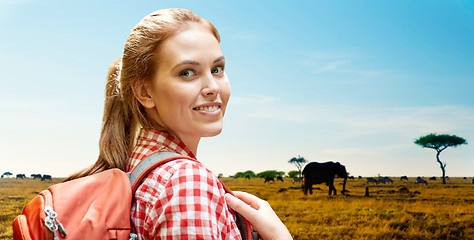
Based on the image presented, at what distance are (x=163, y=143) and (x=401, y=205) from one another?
9052mm

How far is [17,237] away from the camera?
1.47 metres

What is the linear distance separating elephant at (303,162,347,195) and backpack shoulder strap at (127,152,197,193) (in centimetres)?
1099

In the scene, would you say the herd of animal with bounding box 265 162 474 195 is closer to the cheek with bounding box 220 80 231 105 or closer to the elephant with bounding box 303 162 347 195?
the elephant with bounding box 303 162 347 195

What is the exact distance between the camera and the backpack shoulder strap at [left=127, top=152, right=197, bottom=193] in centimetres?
156

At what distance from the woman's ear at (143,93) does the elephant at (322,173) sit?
10891 millimetres

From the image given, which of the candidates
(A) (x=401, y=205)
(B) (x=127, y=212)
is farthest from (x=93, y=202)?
(A) (x=401, y=205)

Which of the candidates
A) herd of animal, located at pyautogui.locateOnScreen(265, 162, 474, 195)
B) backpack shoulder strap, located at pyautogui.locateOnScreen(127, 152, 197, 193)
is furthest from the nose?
herd of animal, located at pyautogui.locateOnScreen(265, 162, 474, 195)

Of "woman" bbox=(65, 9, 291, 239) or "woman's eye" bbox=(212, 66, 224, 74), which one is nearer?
"woman" bbox=(65, 9, 291, 239)

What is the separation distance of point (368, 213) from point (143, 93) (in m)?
7.74

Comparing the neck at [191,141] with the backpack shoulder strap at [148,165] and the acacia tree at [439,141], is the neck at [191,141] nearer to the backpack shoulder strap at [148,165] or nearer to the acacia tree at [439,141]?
the backpack shoulder strap at [148,165]

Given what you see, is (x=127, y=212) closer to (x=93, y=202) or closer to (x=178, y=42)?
(x=93, y=202)

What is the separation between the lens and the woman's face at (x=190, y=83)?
169 cm

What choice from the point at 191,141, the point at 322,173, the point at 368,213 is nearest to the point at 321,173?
the point at 322,173

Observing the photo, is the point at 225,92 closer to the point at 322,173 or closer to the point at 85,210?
the point at 85,210
